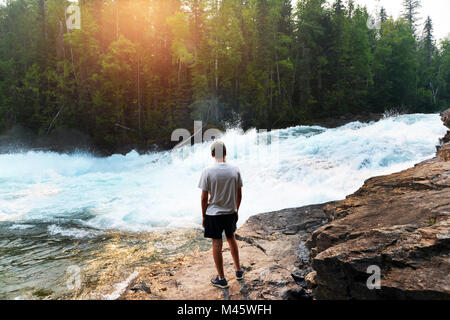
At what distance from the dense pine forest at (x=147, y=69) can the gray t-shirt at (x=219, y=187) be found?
20.6 meters

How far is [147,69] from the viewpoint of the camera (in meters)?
25.8

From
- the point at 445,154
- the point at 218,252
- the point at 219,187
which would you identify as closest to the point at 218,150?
the point at 219,187

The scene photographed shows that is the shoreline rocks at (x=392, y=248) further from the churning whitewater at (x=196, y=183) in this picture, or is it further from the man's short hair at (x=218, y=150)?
the churning whitewater at (x=196, y=183)

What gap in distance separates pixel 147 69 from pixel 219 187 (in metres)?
25.4

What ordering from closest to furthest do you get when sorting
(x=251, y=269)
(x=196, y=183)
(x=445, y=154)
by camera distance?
(x=251, y=269) → (x=445, y=154) → (x=196, y=183)

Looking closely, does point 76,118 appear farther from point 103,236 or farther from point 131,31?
point 103,236

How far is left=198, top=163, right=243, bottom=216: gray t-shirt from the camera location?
10.9 ft

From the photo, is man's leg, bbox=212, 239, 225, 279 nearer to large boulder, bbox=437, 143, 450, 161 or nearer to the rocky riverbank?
the rocky riverbank

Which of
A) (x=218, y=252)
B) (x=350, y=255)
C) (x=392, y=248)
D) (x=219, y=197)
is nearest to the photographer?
(x=392, y=248)

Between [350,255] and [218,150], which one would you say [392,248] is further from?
[218,150]

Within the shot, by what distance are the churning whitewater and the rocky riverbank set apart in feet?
9.52

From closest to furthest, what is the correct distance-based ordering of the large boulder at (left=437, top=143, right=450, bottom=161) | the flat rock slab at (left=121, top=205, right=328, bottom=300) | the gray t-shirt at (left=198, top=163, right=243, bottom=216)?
the gray t-shirt at (left=198, top=163, right=243, bottom=216) → the flat rock slab at (left=121, top=205, right=328, bottom=300) → the large boulder at (left=437, top=143, right=450, bottom=161)

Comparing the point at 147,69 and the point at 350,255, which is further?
the point at 147,69

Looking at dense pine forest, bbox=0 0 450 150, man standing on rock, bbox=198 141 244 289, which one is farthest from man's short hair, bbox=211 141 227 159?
dense pine forest, bbox=0 0 450 150
